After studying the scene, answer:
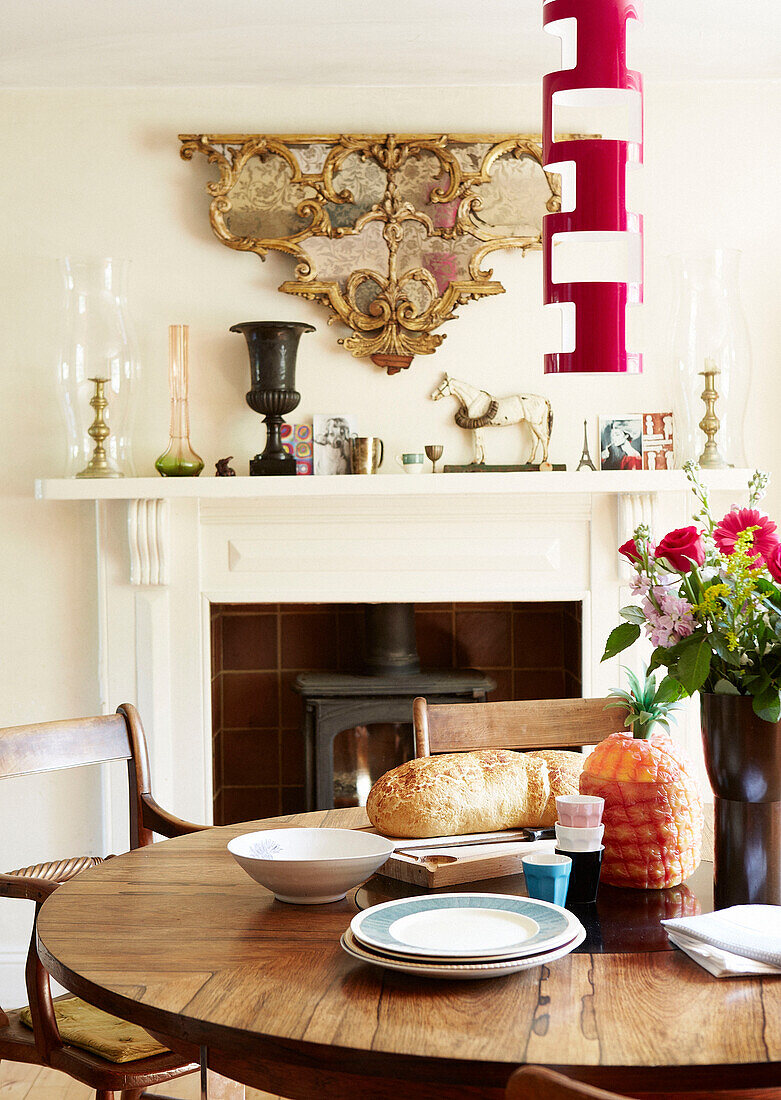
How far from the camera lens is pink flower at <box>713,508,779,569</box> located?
1.40 meters

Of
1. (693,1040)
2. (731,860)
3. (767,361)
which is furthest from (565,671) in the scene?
→ (693,1040)

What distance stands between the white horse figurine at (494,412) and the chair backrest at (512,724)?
97cm

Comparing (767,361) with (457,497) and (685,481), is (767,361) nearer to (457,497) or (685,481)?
(685,481)

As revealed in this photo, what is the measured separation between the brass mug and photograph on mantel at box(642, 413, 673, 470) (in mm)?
747

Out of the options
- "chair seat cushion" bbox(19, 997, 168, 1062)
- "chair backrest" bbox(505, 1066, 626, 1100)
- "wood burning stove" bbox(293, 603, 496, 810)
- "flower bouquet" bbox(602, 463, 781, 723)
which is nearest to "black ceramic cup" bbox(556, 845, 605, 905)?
"flower bouquet" bbox(602, 463, 781, 723)

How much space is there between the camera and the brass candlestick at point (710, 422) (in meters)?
3.04

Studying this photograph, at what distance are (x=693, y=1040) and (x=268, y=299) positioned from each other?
2.53 meters

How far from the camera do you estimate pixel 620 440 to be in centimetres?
318

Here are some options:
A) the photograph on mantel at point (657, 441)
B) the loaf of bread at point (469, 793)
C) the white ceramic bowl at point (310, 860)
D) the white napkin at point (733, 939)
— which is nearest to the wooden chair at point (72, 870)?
the white ceramic bowl at point (310, 860)

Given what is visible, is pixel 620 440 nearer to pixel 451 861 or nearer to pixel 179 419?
pixel 179 419

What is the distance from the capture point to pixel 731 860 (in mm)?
1419

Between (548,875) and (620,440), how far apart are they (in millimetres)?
2006

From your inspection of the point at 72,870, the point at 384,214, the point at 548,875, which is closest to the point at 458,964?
the point at 548,875

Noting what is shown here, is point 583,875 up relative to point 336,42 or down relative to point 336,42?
down
